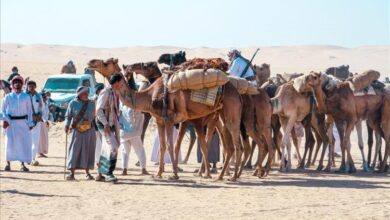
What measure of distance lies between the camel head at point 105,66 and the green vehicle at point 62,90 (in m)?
12.6

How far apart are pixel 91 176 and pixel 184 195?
2.63m

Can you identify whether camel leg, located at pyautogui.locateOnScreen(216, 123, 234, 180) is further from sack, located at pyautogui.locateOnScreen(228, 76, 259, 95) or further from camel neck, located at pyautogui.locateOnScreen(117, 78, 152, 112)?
camel neck, located at pyautogui.locateOnScreen(117, 78, 152, 112)

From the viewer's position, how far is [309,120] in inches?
653

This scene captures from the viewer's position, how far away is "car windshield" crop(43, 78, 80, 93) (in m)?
28.0

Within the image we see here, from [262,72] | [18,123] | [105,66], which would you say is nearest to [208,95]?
[105,66]

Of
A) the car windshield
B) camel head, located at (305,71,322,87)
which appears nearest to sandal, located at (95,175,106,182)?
camel head, located at (305,71,322,87)

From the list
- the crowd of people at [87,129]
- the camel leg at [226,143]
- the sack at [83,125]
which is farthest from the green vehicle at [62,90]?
the sack at [83,125]

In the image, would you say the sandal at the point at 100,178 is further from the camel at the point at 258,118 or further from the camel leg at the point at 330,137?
the camel leg at the point at 330,137

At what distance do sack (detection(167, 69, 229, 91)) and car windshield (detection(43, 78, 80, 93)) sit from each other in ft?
50.3

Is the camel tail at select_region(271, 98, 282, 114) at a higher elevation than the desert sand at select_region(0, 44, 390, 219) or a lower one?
higher

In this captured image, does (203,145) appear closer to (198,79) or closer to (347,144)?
(198,79)

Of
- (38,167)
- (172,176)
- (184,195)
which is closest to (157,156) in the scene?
(38,167)

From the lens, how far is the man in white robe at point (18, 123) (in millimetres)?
14859

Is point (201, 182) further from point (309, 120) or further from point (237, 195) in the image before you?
point (309, 120)
